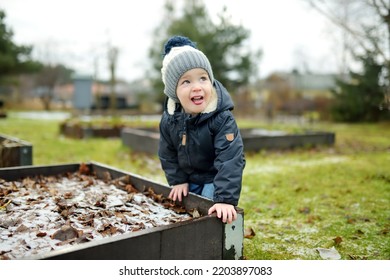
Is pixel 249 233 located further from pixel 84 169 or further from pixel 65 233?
pixel 84 169

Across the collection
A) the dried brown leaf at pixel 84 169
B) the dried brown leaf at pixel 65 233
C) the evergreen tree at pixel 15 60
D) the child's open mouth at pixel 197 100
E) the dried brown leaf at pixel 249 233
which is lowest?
the dried brown leaf at pixel 249 233

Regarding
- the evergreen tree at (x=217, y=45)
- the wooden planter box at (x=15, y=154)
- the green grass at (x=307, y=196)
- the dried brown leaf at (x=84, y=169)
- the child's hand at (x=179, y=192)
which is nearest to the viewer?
the child's hand at (x=179, y=192)

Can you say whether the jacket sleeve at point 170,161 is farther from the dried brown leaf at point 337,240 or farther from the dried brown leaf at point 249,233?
the dried brown leaf at point 337,240

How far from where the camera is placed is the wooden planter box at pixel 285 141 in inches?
352

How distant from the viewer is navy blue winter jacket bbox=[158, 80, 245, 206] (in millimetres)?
2492

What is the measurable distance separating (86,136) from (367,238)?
10024 millimetres

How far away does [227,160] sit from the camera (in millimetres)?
2551

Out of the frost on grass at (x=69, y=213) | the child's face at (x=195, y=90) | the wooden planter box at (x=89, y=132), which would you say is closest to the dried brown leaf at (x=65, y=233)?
Result: the frost on grass at (x=69, y=213)

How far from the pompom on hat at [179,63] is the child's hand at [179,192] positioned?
2.22ft

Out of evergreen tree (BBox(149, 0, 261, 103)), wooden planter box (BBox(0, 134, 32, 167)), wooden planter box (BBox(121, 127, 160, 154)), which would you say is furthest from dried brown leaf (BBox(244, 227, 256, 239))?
evergreen tree (BBox(149, 0, 261, 103))

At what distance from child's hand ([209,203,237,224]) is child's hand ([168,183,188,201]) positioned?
1.80 ft

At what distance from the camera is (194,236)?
2.28 meters

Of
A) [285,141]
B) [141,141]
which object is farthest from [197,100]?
[285,141]

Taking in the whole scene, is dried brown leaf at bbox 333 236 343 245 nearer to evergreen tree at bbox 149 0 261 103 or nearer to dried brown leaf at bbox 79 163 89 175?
dried brown leaf at bbox 79 163 89 175
